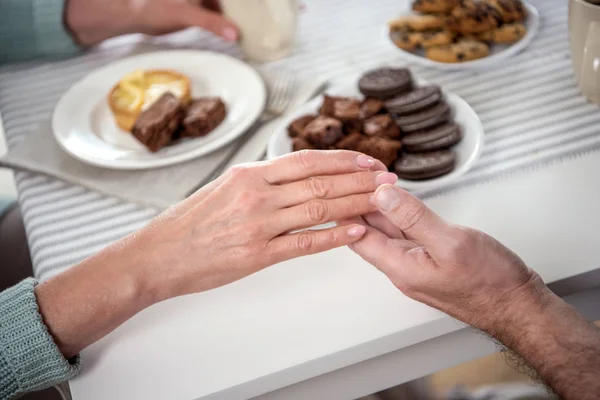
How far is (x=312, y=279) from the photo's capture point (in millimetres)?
Answer: 893

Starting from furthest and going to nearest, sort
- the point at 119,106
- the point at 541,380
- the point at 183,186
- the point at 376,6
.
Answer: the point at 376,6, the point at 119,106, the point at 183,186, the point at 541,380

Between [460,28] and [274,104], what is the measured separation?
407mm

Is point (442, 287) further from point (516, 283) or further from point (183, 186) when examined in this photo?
point (183, 186)

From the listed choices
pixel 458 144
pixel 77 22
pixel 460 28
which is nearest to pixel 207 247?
pixel 458 144

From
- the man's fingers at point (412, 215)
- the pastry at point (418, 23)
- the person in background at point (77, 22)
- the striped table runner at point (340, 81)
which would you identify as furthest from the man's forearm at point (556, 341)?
the person in background at point (77, 22)

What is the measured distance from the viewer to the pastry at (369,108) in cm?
109

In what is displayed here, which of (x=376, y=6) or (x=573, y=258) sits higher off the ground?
(x=376, y=6)

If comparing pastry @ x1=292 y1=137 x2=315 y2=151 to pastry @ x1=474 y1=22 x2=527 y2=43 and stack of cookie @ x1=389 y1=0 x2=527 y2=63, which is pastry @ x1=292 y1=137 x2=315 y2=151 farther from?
pastry @ x1=474 y1=22 x2=527 y2=43

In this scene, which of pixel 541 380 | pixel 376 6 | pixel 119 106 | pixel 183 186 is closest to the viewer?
pixel 541 380

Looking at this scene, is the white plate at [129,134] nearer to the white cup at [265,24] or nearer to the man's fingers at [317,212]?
the white cup at [265,24]

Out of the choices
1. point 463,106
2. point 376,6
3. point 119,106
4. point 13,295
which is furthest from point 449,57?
point 13,295

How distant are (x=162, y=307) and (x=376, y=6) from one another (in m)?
0.92

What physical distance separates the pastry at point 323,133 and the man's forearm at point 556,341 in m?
0.39

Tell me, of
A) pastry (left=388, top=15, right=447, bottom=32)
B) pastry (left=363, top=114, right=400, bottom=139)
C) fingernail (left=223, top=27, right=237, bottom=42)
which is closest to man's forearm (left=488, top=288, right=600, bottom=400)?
pastry (left=363, top=114, right=400, bottom=139)
